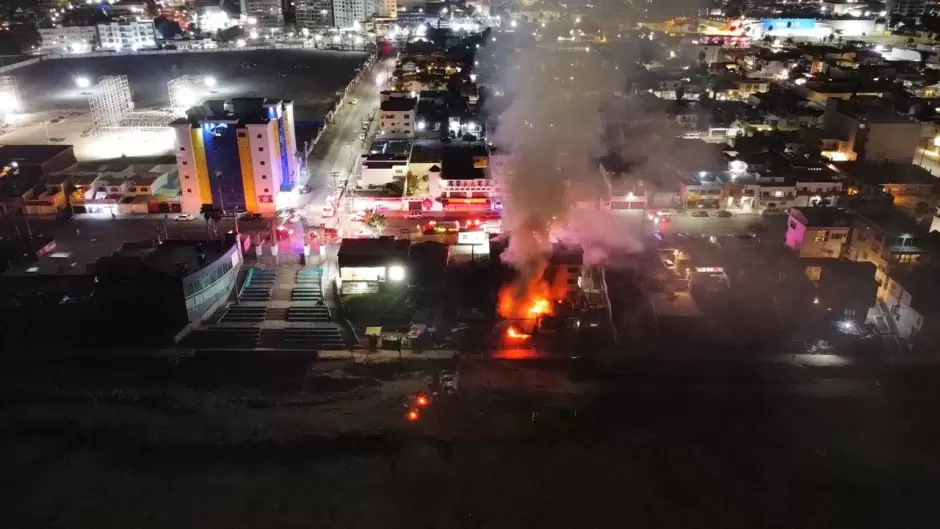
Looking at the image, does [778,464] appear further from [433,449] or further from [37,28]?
[37,28]

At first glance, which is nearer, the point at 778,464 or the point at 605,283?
the point at 778,464

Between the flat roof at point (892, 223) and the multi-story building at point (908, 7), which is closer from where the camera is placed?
the flat roof at point (892, 223)

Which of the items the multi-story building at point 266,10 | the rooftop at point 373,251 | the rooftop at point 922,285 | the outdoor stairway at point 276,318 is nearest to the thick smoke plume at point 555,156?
the rooftop at point 373,251

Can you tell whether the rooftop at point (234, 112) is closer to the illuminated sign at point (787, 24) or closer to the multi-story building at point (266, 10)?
the illuminated sign at point (787, 24)

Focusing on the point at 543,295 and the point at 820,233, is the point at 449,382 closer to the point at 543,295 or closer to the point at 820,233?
the point at 543,295

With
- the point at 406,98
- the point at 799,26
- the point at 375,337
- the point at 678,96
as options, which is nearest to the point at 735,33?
the point at 799,26

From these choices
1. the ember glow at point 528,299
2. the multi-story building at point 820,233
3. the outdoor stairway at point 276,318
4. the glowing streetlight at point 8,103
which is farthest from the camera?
the glowing streetlight at point 8,103

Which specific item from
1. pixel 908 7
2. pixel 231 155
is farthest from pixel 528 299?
pixel 908 7
